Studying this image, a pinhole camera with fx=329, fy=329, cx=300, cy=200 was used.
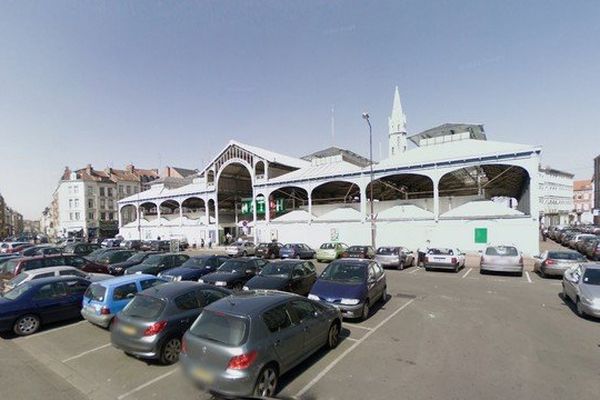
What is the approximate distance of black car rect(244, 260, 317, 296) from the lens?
10938 mm

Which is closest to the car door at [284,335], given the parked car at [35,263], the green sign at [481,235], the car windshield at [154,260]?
the car windshield at [154,260]

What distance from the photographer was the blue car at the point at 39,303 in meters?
8.66

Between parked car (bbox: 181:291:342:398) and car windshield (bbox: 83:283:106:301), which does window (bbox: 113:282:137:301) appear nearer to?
car windshield (bbox: 83:283:106:301)

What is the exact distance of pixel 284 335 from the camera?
570 centimetres

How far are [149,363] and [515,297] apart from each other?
40.4ft

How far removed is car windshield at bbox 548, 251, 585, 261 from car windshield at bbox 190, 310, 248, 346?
17.4 meters

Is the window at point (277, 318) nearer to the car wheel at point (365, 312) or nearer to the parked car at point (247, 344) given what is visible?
the parked car at point (247, 344)

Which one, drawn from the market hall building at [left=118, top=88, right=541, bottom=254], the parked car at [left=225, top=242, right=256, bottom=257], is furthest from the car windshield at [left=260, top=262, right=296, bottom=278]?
the market hall building at [left=118, top=88, right=541, bottom=254]

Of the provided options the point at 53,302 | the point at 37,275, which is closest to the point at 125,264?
the point at 37,275

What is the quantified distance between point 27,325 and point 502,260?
1985cm

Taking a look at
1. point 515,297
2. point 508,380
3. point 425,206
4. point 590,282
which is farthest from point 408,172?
point 508,380

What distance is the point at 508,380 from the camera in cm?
577

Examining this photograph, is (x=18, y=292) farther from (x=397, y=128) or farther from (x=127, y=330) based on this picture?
(x=397, y=128)

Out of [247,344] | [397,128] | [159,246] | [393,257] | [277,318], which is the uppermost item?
[397,128]
